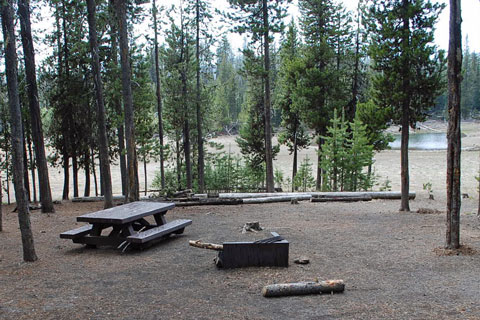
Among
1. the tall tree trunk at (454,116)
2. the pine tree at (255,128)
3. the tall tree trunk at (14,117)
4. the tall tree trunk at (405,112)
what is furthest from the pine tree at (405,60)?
the pine tree at (255,128)

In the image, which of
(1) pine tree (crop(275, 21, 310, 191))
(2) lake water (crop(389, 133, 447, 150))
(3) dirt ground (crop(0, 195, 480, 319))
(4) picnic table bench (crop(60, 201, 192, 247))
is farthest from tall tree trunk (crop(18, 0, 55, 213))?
(2) lake water (crop(389, 133, 447, 150))

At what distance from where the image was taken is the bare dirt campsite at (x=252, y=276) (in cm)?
444

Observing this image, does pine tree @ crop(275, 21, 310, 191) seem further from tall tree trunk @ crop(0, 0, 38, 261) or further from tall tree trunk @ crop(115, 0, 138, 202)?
tall tree trunk @ crop(0, 0, 38, 261)

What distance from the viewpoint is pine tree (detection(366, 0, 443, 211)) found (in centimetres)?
1148

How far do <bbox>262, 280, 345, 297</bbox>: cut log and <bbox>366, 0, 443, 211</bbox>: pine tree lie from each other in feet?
26.7

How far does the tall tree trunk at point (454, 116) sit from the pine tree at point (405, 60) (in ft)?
15.4

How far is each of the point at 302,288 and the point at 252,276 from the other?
3.35ft

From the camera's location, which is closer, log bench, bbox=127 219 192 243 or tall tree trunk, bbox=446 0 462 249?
tall tree trunk, bbox=446 0 462 249

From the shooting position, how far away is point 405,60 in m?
11.6

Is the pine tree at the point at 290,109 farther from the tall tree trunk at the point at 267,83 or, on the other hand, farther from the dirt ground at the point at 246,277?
the dirt ground at the point at 246,277

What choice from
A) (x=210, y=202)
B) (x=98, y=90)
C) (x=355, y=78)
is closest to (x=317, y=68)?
(x=355, y=78)

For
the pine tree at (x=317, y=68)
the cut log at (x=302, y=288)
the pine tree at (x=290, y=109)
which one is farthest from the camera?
the pine tree at (x=290, y=109)

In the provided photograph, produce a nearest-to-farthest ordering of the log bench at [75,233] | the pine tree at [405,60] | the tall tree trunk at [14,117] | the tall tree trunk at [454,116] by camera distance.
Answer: the tall tree trunk at [14,117], the tall tree trunk at [454,116], the log bench at [75,233], the pine tree at [405,60]

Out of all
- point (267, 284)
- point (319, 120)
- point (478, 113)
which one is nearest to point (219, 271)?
point (267, 284)
